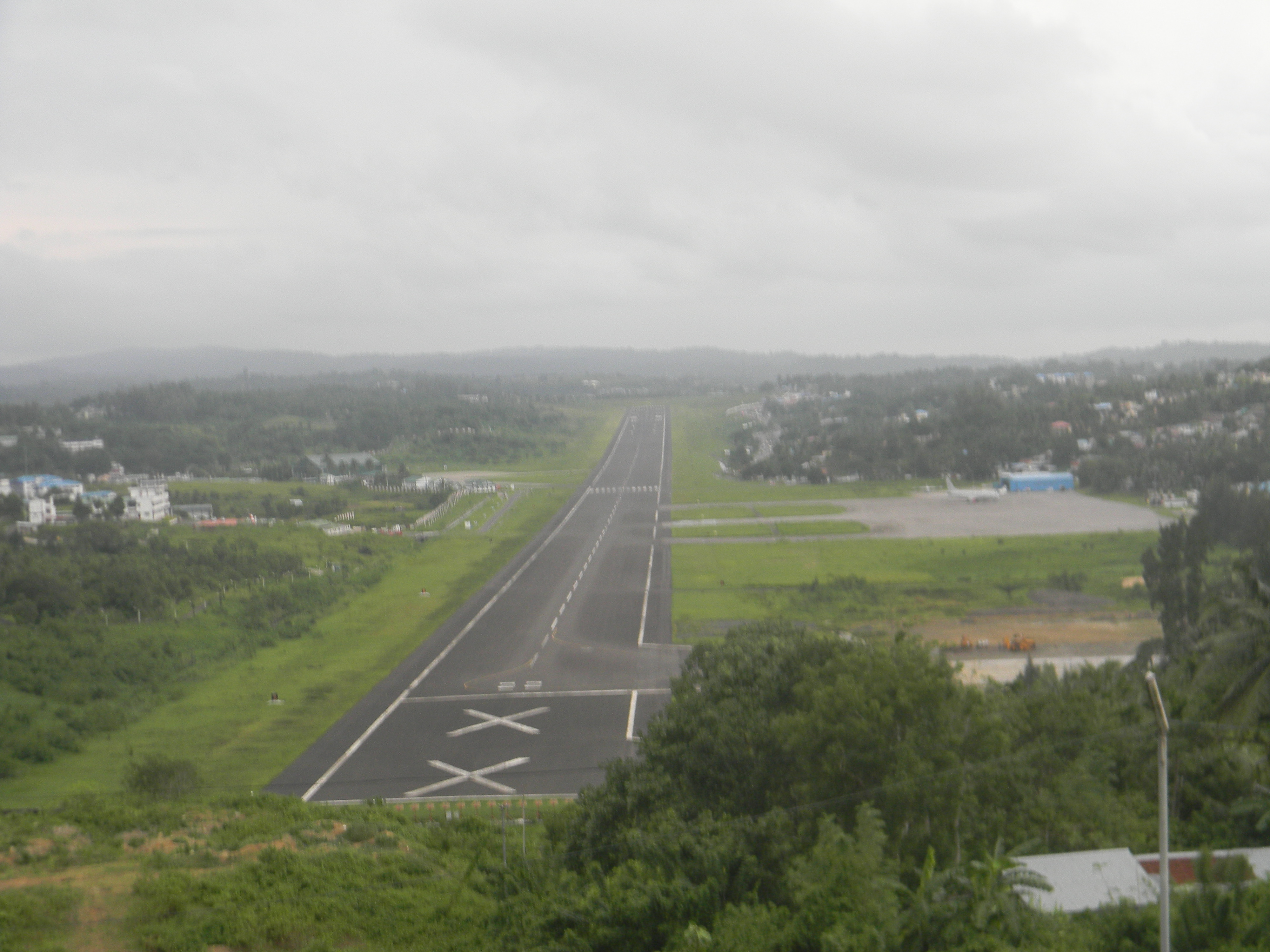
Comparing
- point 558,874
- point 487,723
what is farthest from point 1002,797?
point 487,723

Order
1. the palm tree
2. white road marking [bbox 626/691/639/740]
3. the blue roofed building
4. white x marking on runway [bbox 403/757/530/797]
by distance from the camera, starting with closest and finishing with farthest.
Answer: the palm tree, white x marking on runway [bbox 403/757/530/797], white road marking [bbox 626/691/639/740], the blue roofed building

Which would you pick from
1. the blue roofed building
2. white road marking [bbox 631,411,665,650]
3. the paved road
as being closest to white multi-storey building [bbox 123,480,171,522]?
the paved road

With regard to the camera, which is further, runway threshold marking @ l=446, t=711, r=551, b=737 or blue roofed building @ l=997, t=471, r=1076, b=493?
blue roofed building @ l=997, t=471, r=1076, b=493

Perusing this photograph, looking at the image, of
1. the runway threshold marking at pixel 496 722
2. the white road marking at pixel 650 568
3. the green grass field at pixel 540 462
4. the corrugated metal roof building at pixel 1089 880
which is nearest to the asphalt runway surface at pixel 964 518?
the white road marking at pixel 650 568

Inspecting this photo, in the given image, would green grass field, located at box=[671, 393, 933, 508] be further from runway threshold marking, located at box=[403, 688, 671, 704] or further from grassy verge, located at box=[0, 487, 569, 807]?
runway threshold marking, located at box=[403, 688, 671, 704]

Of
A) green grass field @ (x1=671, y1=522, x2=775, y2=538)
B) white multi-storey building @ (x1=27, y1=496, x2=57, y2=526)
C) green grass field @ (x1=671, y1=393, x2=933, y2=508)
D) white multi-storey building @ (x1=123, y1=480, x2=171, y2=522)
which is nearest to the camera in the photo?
green grass field @ (x1=671, y1=522, x2=775, y2=538)

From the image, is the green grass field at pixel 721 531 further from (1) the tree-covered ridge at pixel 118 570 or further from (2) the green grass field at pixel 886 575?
(1) the tree-covered ridge at pixel 118 570

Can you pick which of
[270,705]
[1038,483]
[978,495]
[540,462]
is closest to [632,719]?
[270,705]
